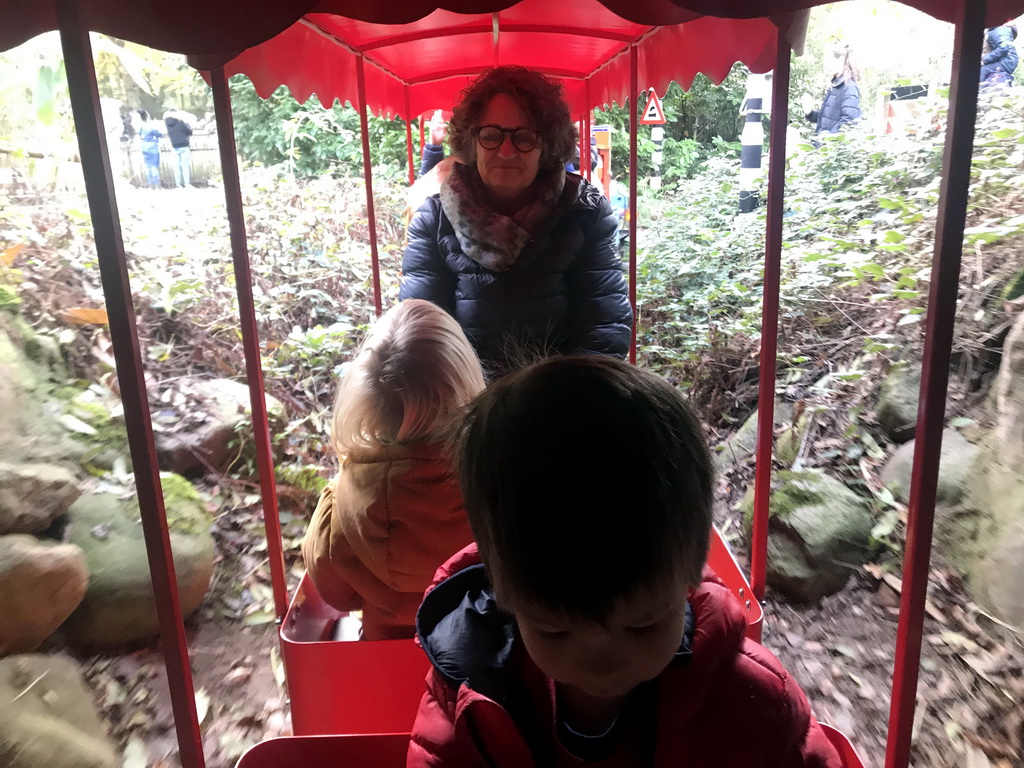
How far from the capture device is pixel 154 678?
Result: 2.07 meters

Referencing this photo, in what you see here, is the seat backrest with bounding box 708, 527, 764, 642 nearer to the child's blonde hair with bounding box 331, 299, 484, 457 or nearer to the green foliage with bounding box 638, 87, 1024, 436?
the child's blonde hair with bounding box 331, 299, 484, 457

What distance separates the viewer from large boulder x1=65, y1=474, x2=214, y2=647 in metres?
2.12

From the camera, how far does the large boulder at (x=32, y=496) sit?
7.03 feet

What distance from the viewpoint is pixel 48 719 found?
1.76 meters

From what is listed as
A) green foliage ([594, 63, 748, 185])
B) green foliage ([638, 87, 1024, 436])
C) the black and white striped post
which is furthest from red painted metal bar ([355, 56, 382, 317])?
green foliage ([594, 63, 748, 185])

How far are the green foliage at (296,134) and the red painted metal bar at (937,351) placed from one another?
18.3 feet

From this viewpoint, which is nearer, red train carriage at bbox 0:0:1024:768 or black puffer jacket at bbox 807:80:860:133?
red train carriage at bbox 0:0:1024:768

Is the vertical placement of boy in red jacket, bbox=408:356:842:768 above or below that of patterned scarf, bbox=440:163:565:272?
below

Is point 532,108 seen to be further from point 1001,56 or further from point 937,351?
point 1001,56

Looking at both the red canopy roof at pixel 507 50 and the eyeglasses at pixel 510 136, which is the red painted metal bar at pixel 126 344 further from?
the eyeglasses at pixel 510 136

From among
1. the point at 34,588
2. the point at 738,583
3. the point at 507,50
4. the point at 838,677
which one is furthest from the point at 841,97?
the point at 34,588

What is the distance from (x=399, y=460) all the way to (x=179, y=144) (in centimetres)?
448

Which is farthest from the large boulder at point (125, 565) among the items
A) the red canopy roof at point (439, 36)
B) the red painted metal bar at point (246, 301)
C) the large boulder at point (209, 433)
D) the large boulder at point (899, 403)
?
the large boulder at point (899, 403)

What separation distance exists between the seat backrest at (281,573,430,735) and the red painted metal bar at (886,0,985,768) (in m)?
0.78
